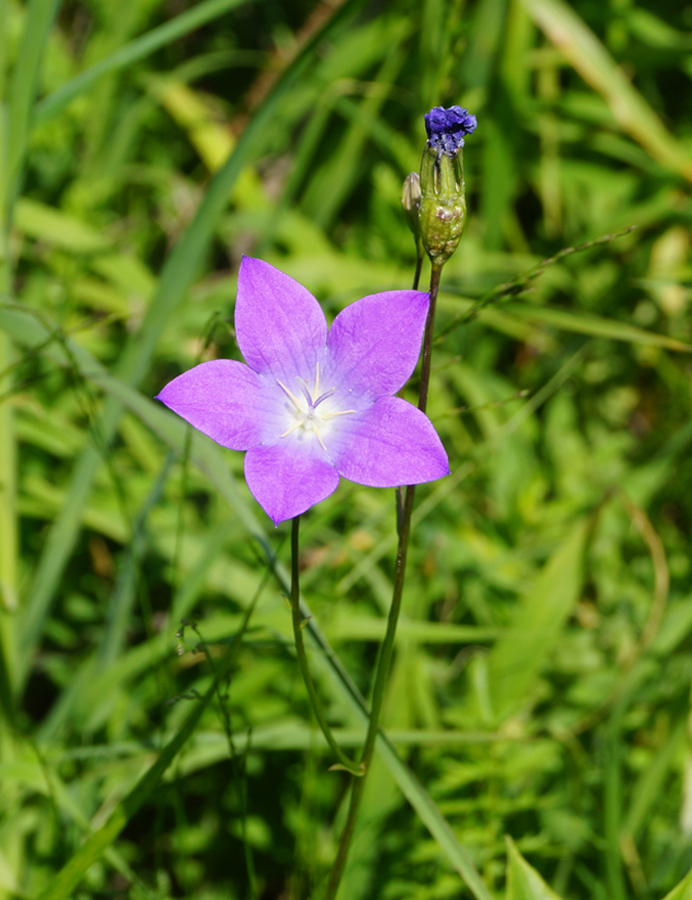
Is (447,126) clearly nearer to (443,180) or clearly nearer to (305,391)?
(443,180)

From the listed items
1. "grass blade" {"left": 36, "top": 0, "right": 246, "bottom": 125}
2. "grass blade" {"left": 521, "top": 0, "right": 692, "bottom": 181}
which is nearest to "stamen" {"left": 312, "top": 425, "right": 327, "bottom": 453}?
"grass blade" {"left": 36, "top": 0, "right": 246, "bottom": 125}

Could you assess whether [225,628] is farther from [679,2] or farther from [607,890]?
[679,2]

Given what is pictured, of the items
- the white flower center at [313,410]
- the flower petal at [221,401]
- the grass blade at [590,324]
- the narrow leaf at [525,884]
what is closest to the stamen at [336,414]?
the white flower center at [313,410]

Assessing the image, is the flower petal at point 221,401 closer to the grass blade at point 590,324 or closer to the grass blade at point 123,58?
the grass blade at point 590,324

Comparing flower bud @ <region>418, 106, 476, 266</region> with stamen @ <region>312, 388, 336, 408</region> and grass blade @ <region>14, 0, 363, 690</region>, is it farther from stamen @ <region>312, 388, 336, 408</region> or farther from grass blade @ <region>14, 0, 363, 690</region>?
grass blade @ <region>14, 0, 363, 690</region>

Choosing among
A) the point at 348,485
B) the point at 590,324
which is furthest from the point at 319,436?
the point at 348,485

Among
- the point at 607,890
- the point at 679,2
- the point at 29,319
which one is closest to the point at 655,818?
the point at 607,890
